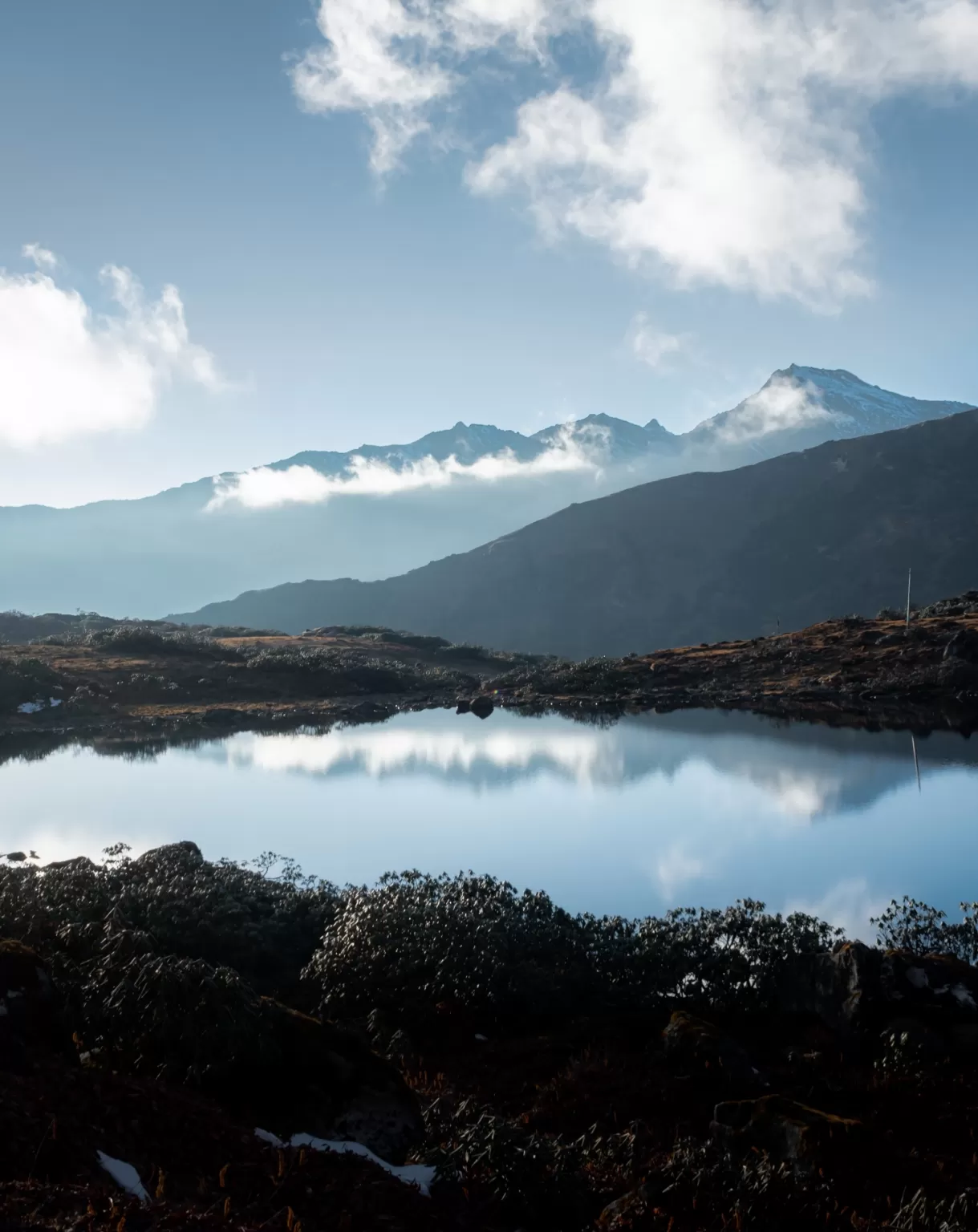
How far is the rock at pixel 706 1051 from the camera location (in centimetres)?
1257

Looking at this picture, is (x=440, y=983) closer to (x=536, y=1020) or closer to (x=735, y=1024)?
(x=536, y=1020)

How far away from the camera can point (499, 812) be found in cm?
3328

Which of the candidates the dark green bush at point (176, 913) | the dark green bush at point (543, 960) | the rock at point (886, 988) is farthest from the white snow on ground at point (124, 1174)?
the rock at point (886, 988)

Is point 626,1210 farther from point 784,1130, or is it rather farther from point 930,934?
point 930,934

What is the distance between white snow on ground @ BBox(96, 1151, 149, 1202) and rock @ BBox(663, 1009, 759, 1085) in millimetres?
8080

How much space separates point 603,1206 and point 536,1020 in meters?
6.66

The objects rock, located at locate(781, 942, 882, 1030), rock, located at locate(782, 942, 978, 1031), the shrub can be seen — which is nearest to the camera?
rock, located at locate(782, 942, 978, 1031)

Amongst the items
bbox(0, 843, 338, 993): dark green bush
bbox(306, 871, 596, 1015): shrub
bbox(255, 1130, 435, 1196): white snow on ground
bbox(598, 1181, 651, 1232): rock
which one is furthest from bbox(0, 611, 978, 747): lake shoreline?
bbox(255, 1130, 435, 1196): white snow on ground

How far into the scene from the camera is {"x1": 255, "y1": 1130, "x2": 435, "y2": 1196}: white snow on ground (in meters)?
8.52

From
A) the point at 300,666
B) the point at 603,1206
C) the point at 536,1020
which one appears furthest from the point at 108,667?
the point at 603,1206

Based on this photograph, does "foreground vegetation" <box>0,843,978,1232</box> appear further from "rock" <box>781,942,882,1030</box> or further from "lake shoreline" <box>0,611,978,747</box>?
"lake shoreline" <box>0,611,978,747</box>

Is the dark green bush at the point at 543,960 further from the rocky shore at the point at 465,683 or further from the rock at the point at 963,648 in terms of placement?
the rock at the point at 963,648

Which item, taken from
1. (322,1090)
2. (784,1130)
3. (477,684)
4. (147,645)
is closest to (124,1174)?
(322,1090)

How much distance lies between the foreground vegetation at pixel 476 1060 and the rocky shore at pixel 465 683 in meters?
41.0
